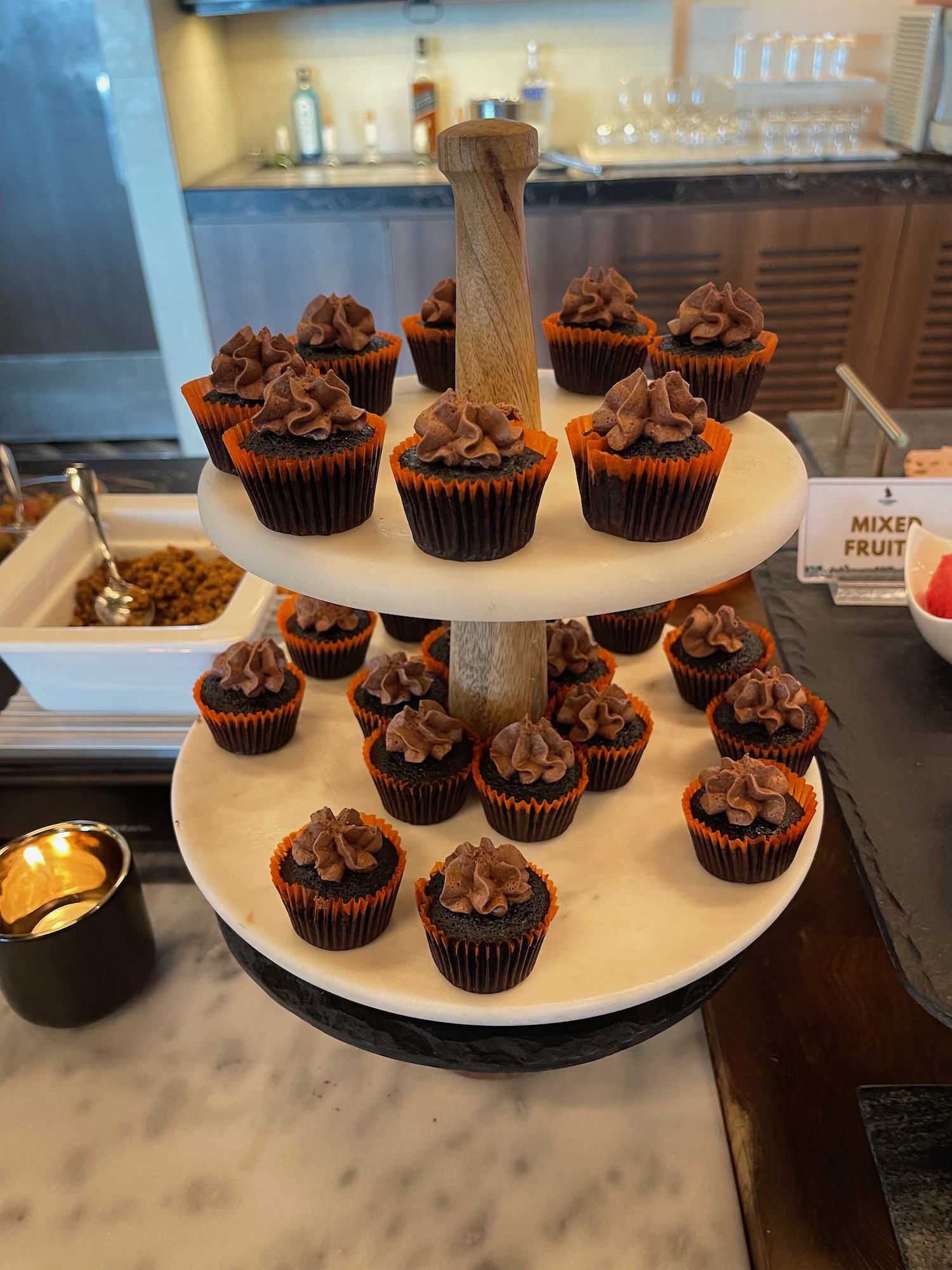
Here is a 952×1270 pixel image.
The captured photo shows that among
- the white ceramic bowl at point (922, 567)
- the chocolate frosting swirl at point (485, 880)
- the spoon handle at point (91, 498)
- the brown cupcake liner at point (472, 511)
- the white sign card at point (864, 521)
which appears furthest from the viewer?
the spoon handle at point (91, 498)

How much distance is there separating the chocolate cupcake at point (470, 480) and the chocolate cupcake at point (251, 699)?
0.40 meters

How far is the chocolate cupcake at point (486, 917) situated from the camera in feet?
2.63

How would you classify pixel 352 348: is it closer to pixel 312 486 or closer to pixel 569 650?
pixel 312 486

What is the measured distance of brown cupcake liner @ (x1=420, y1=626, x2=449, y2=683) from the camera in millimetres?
1174

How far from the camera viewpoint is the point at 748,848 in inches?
35.4

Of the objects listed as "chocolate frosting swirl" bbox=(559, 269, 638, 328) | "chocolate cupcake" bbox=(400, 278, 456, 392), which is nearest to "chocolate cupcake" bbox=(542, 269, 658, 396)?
"chocolate frosting swirl" bbox=(559, 269, 638, 328)

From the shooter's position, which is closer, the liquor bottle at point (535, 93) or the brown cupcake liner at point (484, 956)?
the brown cupcake liner at point (484, 956)

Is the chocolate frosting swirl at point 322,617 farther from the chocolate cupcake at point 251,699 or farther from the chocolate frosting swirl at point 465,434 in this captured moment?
the chocolate frosting swirl at point 465,434

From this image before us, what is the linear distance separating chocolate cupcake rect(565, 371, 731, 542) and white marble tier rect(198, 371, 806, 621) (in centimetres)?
2

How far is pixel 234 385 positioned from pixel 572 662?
0.51 m

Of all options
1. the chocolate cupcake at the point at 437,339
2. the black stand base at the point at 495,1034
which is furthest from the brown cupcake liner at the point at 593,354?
the black stand base at the point at 495,1034

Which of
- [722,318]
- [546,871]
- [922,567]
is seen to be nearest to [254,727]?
[546,871]

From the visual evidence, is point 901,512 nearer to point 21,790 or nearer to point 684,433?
point 684,433

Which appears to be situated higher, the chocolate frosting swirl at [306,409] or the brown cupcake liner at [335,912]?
the chocolate frosting swirl at [306,409]
